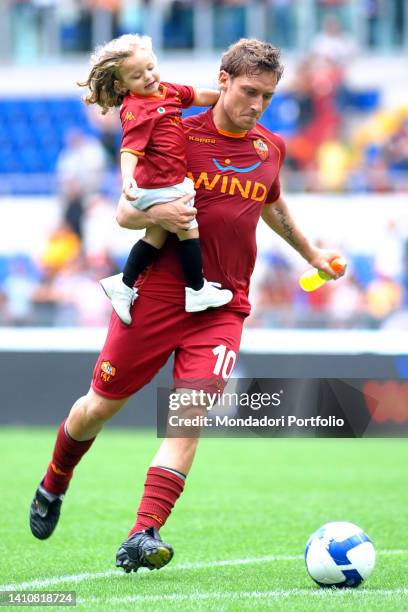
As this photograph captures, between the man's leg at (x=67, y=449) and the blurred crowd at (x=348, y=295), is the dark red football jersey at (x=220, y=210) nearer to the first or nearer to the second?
the man's leg at (x=67, y=449)

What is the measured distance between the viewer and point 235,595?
16.9ft

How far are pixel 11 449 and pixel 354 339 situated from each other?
13.5ft

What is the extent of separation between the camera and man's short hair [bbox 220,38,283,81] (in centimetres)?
567

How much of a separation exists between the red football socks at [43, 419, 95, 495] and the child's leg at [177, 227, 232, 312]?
1023mm

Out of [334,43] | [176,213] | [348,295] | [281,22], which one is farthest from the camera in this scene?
[281,22]

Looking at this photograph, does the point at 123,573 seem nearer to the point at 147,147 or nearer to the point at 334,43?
the point at 147,147

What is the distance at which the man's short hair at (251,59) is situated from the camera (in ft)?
18.6

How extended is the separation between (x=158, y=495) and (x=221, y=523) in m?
2.13

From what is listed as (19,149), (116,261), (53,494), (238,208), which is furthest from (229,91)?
(19,149)

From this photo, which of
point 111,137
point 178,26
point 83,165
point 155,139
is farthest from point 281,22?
point 155,139

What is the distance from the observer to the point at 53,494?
20.8 feet

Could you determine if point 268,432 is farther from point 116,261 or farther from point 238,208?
point 238,208

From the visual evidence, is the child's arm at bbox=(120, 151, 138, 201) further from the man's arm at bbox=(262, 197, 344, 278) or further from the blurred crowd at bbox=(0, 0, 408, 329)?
the blurred crowd at bbox=(0, 0, 408, 329)

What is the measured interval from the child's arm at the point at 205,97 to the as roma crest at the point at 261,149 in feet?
0.98
